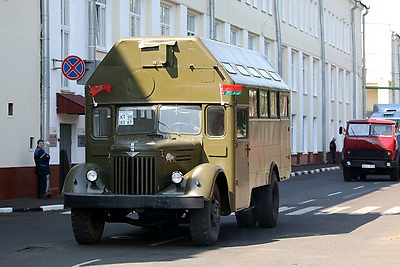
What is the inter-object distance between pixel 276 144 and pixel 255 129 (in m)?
1.90

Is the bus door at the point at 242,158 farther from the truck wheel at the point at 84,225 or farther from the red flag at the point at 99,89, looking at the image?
the truck wheel at the point at 84,225

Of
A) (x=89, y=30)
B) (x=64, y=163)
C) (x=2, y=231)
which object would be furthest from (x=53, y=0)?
(x=2, y=231)

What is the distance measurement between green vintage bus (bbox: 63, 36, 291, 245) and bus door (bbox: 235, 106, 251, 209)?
16 mm

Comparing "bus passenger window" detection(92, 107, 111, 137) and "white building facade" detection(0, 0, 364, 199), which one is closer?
"bus passenger window" detection(92, 107, 111, 137)

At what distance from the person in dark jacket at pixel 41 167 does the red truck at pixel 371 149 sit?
52.2 feet

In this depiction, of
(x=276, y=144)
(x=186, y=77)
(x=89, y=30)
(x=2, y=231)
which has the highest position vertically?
(x=89, y=30)

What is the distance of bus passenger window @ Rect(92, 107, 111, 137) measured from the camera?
1462 cm

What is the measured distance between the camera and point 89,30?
94.8 feet

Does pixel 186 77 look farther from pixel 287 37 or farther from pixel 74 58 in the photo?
pixel 287 37

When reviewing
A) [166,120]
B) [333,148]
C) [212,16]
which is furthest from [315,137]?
[166,120]

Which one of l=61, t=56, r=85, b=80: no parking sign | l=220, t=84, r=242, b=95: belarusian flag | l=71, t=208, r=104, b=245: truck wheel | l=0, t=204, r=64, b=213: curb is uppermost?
l=61, t=56, r=85, b=80: no parking sign

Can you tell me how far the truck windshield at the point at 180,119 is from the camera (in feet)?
47.3

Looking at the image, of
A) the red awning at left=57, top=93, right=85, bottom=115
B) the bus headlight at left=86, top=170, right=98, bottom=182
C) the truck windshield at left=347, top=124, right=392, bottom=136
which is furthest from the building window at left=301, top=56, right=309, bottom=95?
the bus headlight at left=86, top=170, right=98, bottom=182

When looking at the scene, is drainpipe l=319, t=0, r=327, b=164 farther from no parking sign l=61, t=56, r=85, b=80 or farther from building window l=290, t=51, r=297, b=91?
no parking sign l=61, t=56, r=85, b=80
